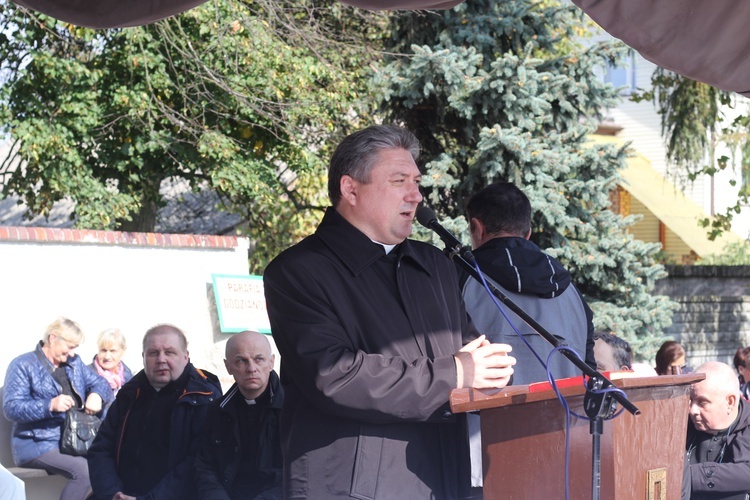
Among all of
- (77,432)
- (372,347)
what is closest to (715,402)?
(372,347)

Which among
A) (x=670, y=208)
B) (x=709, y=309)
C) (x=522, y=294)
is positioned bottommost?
(x=709, y=309)

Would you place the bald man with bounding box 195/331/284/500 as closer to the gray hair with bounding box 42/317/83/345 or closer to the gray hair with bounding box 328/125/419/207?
the gray hair with bounding box 328/125/419/207

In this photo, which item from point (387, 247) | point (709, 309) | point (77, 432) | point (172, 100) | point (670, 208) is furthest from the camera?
point (670, 208)

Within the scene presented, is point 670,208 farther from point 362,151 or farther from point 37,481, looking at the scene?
point 362,151

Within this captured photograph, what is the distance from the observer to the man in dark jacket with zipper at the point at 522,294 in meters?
3.72

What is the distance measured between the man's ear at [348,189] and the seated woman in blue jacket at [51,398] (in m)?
4.31

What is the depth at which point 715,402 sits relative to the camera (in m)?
4.60

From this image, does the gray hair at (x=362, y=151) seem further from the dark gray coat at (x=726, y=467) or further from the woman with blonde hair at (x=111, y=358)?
the woman with blonde hair at (x=111, y=358)

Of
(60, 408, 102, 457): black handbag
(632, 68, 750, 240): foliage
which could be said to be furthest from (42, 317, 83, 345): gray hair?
(632, 68, 750, 240): foliage

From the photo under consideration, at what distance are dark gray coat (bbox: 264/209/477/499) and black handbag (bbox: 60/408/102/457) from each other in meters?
4.29

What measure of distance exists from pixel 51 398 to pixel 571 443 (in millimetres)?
5170

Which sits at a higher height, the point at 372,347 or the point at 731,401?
the point at 372,347

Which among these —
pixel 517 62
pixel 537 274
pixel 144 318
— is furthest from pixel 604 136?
pixel 537 274

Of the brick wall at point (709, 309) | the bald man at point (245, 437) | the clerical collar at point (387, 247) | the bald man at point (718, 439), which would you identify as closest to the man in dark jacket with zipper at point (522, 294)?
the clerical collar at point (387, 247)
